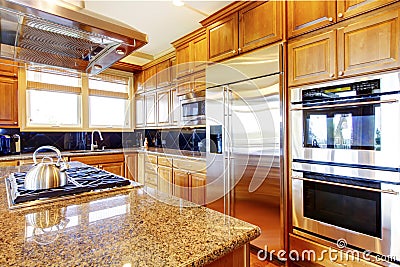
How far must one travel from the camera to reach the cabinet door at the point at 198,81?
3.01 m

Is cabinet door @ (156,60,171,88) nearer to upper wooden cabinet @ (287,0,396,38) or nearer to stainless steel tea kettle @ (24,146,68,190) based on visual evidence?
upper wooden cabinet @ (287,0,396,38)

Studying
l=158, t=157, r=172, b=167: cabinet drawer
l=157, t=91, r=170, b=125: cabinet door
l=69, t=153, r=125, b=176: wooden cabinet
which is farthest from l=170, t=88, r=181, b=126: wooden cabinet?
l=69, t=153, r=125, b=176: wooden cabinet

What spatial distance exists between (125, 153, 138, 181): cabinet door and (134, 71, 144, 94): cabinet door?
129 cm

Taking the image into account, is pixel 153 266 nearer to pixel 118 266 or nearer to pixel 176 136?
pixel 118 266

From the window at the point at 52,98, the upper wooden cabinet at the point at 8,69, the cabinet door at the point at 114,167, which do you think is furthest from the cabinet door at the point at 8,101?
the cabinet door at the point at 114,167

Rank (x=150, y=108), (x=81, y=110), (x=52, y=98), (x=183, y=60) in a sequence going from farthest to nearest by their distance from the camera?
(x=150, y=108) < (x=81, y=110) < (x=52, y=98) < (x=183, y=60)

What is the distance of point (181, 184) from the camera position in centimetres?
311

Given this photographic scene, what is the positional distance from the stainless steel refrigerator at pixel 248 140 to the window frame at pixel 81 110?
2427 millimetres

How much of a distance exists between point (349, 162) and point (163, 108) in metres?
2.86

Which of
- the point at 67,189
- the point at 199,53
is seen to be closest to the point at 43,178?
the point at 67,189

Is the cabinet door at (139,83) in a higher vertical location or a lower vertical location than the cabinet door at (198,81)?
higher

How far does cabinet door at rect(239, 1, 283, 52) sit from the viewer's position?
2.05 metres

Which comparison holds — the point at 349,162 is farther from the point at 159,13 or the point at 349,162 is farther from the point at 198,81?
the point at 159,13

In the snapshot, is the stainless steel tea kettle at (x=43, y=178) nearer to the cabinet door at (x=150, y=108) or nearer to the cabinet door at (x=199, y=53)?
the cabinet door at (x=199, y=53)
